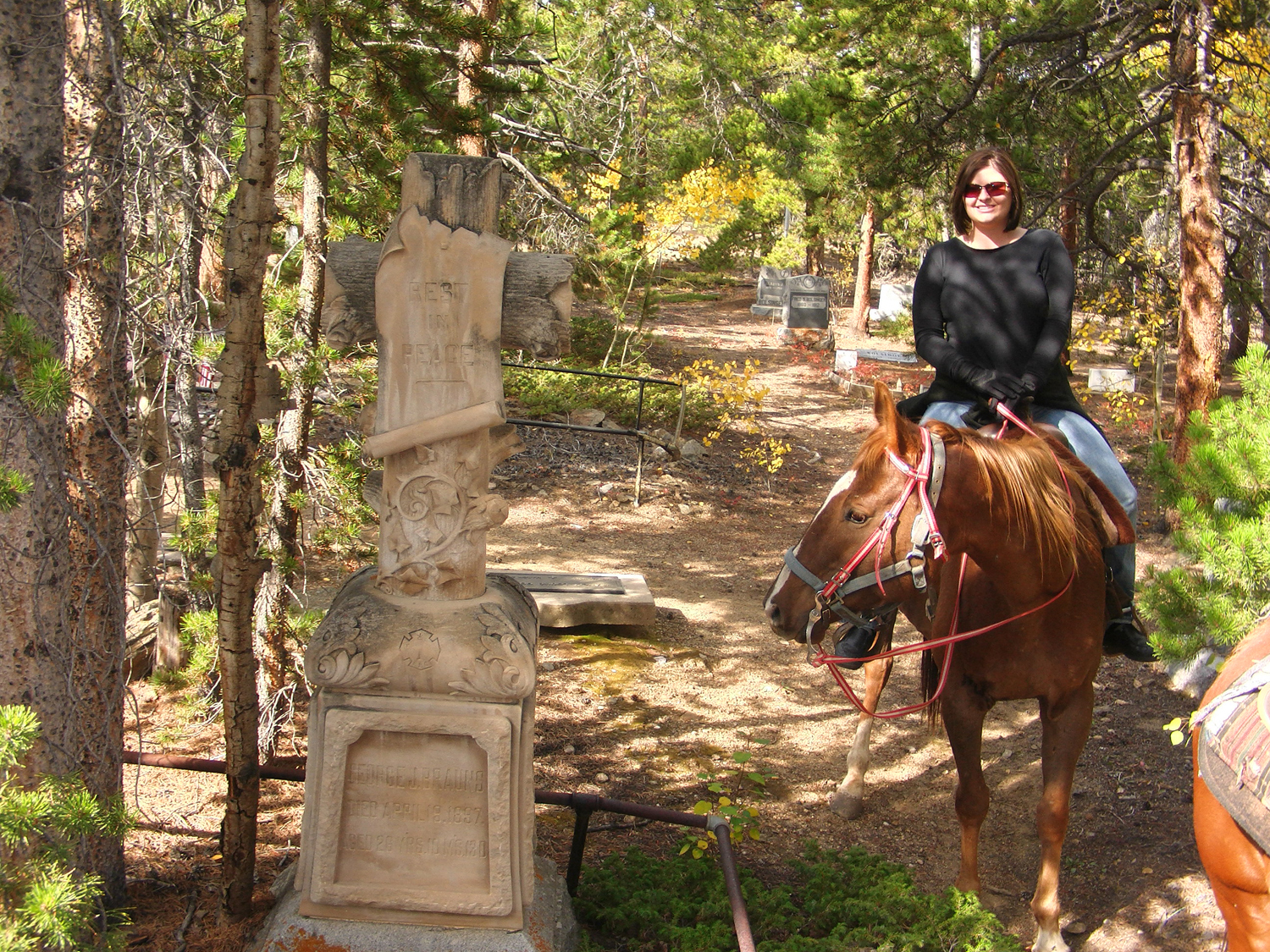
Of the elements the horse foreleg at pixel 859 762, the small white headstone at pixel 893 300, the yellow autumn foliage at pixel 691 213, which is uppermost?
the yellow autumn foliage at pixel 691 213

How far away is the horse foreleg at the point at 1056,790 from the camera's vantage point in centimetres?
387

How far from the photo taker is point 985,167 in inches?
167

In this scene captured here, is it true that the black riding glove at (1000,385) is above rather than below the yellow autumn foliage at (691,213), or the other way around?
below

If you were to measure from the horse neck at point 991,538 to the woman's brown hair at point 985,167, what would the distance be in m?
1.51

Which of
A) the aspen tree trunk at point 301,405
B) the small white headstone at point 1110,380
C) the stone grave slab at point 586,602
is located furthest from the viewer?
the small white headstone at point 1110,380

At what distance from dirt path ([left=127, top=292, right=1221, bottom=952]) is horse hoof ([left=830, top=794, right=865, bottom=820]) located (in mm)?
53

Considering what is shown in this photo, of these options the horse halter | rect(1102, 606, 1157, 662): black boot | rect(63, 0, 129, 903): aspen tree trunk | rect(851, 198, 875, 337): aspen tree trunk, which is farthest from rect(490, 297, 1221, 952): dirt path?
rect(851, 198, 875, 337): aspen tree trunk

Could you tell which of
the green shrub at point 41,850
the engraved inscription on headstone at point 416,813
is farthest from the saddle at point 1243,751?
the green shrub at point 41,850

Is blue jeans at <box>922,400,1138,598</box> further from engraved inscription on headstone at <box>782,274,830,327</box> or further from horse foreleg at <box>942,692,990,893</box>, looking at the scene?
engraved inscription on headstone at <box>782,274,830,327</box>

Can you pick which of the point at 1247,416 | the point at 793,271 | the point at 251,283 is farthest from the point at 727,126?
the point at 251,283

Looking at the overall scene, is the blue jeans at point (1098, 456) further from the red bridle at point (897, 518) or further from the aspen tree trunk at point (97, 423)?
the aspen tree trunk at point (97, 423)

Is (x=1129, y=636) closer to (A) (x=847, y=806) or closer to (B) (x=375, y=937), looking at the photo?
(A) (x=847, y=806)

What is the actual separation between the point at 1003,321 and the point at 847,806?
8.18ft

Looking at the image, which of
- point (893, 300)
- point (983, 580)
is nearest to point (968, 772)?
point (983, 580)
